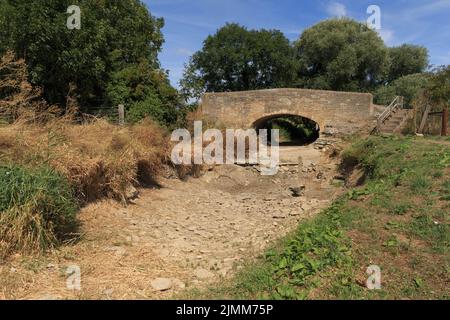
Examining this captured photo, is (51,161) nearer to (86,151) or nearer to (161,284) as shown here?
(86,151)

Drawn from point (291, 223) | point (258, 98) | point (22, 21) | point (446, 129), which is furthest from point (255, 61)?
point (291, 223)

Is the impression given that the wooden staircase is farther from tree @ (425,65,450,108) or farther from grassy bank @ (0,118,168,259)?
grassy bank @ (0,118,168,259)

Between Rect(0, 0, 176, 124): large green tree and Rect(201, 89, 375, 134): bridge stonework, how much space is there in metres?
5.11

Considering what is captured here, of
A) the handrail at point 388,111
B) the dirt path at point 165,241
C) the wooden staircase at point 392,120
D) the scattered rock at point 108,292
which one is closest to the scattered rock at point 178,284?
the dirt path at point 165,241

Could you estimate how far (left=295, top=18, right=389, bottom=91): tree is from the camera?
24688 millimetres

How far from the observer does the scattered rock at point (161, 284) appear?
12.1 ft

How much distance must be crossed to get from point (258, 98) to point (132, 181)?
10.4 m

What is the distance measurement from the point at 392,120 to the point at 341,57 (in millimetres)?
11991

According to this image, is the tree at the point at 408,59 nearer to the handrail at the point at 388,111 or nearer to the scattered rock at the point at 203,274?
the handrail at the point at 388,111

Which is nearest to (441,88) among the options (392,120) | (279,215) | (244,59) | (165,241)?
(392,120)

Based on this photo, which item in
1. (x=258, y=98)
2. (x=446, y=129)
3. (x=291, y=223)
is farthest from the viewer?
(x=258, y=98)

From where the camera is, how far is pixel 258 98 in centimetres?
1691
